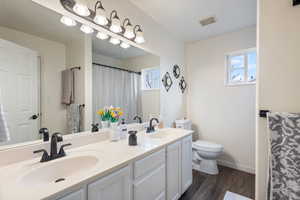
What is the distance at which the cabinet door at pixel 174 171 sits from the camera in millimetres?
1491

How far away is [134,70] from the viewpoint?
6.58 feet

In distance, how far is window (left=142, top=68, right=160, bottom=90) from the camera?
216 centimetres

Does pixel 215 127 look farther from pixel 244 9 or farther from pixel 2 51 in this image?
pixel 2 51

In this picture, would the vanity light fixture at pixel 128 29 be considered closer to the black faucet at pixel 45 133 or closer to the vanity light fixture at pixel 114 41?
the vanity light fixture at pixel 114 41

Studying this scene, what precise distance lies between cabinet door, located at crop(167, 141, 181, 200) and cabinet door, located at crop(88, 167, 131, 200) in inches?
23.7

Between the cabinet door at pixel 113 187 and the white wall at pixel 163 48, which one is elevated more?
the white wall at pixel 163 48

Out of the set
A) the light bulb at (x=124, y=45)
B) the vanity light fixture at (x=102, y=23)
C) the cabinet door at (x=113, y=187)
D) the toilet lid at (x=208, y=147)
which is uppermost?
the vanity light fixture at (x=102, y=23)

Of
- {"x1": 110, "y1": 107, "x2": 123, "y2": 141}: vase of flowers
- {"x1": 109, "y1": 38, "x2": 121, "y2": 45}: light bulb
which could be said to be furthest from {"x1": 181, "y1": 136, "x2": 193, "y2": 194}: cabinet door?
{"x1": 109, "y1": 38, "x2": 121, "y2": 45}: light bulb

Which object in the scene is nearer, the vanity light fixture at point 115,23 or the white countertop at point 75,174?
the white countertop at point 75,174

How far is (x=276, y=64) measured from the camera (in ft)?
3.76

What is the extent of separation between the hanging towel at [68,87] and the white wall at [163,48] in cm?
15

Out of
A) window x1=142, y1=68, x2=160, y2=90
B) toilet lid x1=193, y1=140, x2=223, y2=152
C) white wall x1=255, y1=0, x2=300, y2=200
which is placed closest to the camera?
white wall x1=255, y1=0, x2=300, y2=200

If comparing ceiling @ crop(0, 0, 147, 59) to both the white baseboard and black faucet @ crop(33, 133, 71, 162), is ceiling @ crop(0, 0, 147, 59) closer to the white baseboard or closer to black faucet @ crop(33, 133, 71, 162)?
black faucet @ crop(33, 133, 71, 162)

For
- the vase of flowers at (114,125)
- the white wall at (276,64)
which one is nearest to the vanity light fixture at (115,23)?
the vase of flowers at (114,125)
